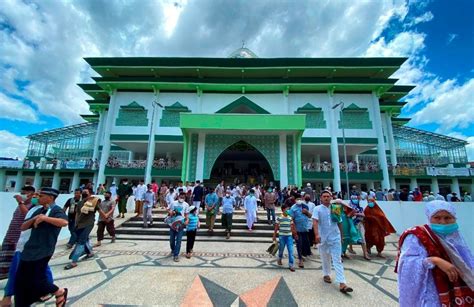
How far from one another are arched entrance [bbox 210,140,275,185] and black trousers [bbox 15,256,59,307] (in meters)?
16.5

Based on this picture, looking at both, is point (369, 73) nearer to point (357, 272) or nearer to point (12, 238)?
point (357, 272)

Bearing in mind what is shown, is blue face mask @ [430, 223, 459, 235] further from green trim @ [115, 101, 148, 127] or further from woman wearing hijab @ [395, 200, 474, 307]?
green trim @ [115, 101, 148, 127]

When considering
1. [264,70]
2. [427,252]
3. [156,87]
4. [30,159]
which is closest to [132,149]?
[156,87]

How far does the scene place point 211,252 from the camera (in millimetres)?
5949

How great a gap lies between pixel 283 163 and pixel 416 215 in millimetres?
7931

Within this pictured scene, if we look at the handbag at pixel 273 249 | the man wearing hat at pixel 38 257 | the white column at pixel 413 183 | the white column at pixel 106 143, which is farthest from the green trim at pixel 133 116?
the white column at pixel 413 183

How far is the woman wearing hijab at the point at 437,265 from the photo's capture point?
164cm

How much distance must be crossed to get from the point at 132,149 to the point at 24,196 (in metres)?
18.9

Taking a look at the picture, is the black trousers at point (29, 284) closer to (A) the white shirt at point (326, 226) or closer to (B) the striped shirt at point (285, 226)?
(B) the striped shirt at point (285, 226)

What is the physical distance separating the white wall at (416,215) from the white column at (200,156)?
33.7ft

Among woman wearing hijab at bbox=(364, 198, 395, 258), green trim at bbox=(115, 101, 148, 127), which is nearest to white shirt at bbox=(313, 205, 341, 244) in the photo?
woman wearing hijab at bbox=(364, 198, 395, 258)

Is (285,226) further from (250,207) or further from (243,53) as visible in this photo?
(243,53)

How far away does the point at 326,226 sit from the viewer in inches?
160

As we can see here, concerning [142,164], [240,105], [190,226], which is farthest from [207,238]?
[142,164]
